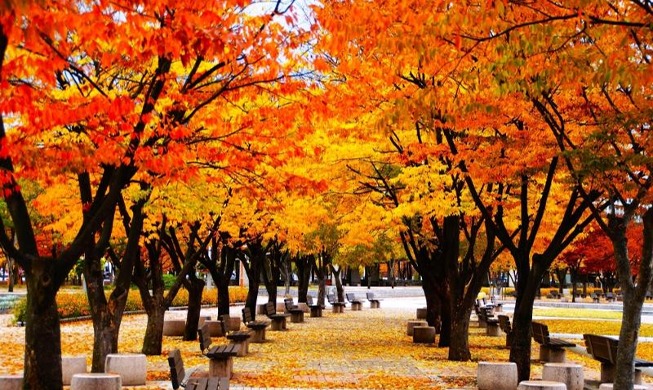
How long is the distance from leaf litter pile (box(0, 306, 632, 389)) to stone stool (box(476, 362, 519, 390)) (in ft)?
3.17

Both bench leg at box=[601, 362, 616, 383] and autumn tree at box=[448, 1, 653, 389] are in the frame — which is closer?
autumn tree at box=[448, 1, 653, 389]

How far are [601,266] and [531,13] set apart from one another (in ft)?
198

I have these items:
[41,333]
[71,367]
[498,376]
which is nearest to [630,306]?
[498,376]

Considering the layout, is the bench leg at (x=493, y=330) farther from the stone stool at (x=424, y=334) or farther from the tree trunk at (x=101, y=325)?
the tree trunk at (x=101, y=325)

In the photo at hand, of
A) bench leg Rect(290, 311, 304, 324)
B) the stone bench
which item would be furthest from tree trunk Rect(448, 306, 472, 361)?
bench leg Rect(290, 311, 304, 324)

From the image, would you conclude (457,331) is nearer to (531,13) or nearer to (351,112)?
(351,112)

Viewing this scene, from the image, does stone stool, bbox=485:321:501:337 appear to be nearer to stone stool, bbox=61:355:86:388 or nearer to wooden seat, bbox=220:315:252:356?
wooden seat, bbox=220:315:252:356

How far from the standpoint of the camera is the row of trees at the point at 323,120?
31.9 feet

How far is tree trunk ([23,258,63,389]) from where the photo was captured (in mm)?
10984

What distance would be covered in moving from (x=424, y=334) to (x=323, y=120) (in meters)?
11.9

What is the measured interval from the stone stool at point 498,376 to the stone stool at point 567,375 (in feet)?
1.84

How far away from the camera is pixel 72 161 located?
38.6 feet

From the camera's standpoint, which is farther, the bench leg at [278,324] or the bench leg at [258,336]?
the bench leg at [278,324]

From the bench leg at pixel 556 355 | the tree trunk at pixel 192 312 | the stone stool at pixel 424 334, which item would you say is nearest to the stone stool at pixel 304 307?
the tree trunk at pixel 192 312
